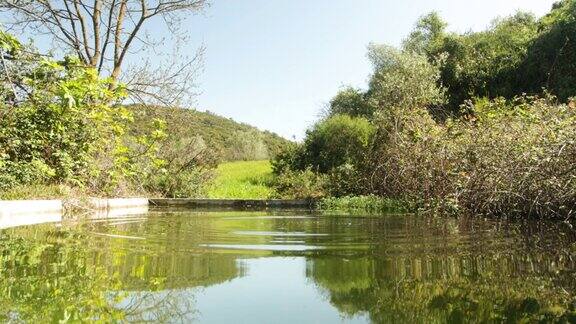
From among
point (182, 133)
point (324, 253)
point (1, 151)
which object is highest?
point (182, 133)

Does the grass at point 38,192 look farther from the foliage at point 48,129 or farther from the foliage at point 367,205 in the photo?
the foliage at point 367,205

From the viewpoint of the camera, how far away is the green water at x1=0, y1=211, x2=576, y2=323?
4.71 ft

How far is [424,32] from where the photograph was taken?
4300 centimetres

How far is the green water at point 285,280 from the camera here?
1436mm

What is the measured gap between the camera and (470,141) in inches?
317

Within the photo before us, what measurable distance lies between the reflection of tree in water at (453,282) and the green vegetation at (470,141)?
2.95m

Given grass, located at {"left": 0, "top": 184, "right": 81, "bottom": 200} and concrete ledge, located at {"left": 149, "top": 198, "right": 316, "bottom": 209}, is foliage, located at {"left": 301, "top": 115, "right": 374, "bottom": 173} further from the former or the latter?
grass, located at {"left": 0, "top": 184, "right": 81, "bottom": 200}

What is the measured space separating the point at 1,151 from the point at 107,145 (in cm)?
265

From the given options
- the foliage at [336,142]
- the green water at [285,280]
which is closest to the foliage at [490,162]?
the green water at [285,280]

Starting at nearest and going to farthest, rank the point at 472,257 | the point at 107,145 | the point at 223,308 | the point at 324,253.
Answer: the point at 223,308 → the point at 472,257 → the point at 324,253 → the point at 107,145

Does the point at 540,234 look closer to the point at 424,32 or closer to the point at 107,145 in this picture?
the point at 107,145

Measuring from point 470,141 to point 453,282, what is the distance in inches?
259

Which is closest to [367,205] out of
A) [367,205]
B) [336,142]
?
[367,205]

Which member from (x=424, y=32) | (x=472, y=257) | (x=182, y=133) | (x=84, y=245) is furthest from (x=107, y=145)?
(x=424, y=32)
